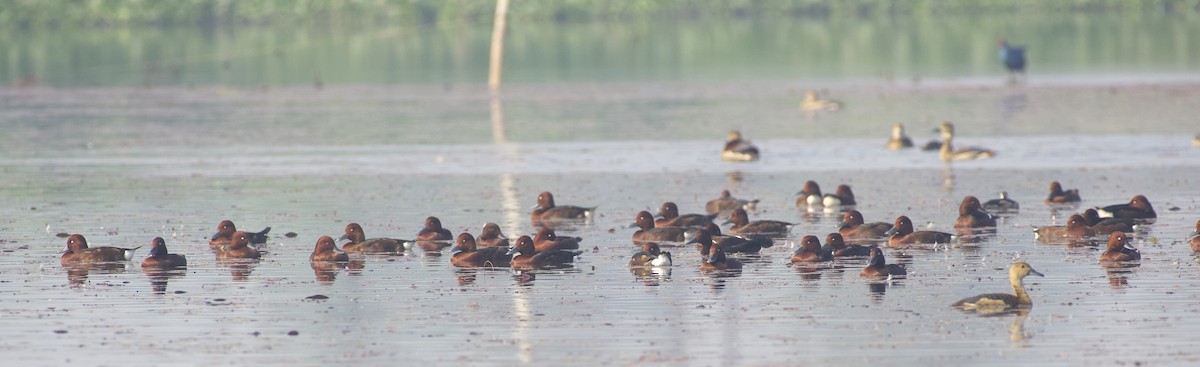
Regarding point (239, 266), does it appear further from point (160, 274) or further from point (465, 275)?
point (465, 275)

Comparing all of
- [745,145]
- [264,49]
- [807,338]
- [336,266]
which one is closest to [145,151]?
[745,145]

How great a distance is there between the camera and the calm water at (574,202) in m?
16.4

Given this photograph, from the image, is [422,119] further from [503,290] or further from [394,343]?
[394,343]

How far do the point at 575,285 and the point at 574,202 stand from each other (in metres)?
8.73

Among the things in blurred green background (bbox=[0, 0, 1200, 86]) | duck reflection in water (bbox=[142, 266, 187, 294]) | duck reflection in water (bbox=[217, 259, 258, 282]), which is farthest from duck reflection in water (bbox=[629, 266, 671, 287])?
blurred green background (bbox=[0, 0, 1200, 86])

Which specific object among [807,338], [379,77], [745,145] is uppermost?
[379,77]

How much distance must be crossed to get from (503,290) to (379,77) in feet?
165

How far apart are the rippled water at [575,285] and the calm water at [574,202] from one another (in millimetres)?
55

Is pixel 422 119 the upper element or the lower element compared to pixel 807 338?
upper

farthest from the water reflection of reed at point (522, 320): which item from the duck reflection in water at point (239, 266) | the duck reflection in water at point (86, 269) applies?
the duck reflection in water at point (86, 269)

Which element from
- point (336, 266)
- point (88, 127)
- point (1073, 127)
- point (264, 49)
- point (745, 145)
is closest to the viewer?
point (336, 266)

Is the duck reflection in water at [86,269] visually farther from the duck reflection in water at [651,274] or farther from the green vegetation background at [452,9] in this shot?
the green vegetation background at [452,9]

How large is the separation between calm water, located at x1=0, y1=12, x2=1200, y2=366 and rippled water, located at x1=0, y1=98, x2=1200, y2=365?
0.06 metres

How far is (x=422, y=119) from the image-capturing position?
4778 centimetres
